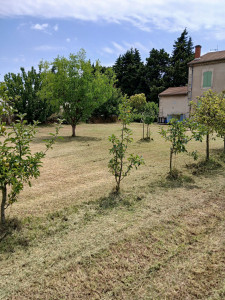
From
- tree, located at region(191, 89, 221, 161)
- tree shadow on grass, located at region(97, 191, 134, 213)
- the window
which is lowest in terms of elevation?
tree shadow on grass, located at region(97, 191, 134, 213)

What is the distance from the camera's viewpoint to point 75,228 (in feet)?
11.2

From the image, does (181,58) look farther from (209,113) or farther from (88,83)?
(209,113)

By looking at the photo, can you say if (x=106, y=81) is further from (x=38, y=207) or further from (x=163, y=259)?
(x=163, y=259)

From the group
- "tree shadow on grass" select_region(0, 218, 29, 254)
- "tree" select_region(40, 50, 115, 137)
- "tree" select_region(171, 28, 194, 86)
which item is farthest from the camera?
"tree" select_region(171, 28, 194, 86)

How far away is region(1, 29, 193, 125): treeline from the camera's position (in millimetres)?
14336

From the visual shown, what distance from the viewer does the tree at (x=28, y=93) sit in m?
23.0

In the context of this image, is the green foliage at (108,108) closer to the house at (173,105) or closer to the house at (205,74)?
the house at (173,105)

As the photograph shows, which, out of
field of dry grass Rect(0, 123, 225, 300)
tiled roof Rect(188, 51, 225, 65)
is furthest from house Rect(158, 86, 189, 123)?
field of dry grass Rect(0, 123, 225, 300)

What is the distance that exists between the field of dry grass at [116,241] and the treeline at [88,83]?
6.40 ft

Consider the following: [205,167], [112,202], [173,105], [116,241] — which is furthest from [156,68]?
[116,241]

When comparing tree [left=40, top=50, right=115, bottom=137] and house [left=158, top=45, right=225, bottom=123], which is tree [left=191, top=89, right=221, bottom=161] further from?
house [left=158, top=45, right=225, bottom=123]

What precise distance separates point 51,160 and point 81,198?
3.88m

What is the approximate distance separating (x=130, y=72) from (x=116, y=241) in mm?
43995

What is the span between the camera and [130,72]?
43562mm
